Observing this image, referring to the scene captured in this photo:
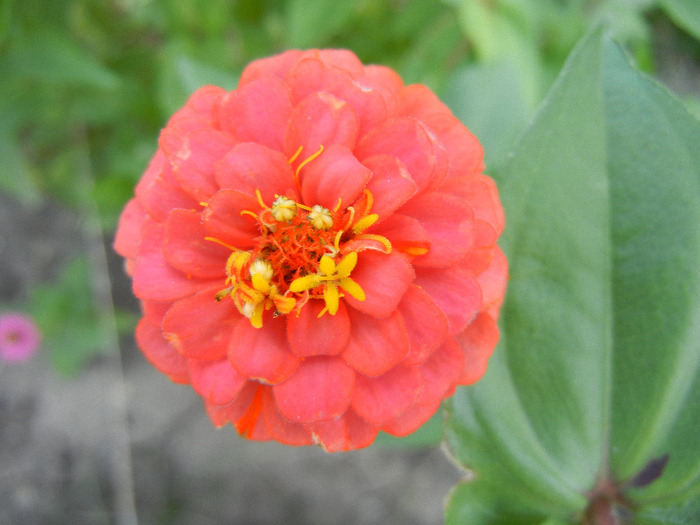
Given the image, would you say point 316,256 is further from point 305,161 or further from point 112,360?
point 112,360

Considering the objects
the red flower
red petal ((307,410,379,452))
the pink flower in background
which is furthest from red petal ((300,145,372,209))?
the pink flower in background

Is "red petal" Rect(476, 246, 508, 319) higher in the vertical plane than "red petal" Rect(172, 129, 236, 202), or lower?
higher

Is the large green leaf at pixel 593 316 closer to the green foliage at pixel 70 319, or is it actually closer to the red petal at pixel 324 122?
the red petal at pixel 324 122

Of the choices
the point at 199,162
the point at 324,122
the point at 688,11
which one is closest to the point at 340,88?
the point at 324,122

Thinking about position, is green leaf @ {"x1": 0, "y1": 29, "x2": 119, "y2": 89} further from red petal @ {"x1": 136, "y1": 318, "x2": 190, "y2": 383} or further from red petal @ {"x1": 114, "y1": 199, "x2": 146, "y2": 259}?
red petal @ {"x1": 136, "y1": 318, "x2": 190, "y2": 383}

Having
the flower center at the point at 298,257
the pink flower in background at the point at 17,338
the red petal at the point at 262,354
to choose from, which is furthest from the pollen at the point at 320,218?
the pink flower in background at the point at 17,338

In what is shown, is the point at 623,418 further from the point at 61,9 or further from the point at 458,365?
the point at 61,9

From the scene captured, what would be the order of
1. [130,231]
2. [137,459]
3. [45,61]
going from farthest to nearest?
[137,459]
[45,61]
[130,231]
